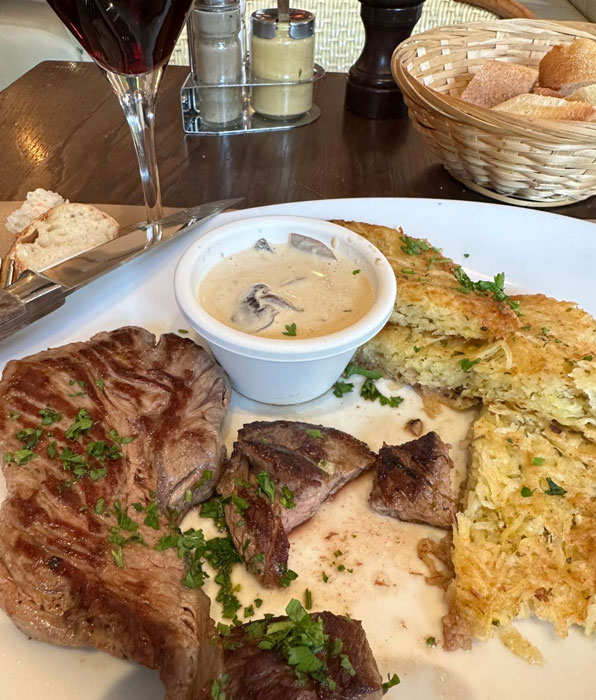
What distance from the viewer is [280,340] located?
2.34m

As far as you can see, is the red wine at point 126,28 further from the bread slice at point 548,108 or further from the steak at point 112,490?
the bread slice at point 548,108

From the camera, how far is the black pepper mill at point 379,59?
4.40m

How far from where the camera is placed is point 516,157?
336cm

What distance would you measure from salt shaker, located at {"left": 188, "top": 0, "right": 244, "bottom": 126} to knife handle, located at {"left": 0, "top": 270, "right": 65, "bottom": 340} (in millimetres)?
2546

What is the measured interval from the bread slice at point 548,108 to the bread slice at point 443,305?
134cm

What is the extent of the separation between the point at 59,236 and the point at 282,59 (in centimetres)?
224

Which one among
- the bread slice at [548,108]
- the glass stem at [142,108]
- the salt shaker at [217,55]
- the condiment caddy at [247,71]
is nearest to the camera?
the glass stem at [142,108]

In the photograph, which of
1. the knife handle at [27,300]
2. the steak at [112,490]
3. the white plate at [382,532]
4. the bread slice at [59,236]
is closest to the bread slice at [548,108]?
the white plate at [382,532]

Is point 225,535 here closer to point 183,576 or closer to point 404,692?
point 183,576

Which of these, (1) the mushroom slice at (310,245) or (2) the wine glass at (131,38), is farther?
(1) the mushroom slice at (310,245)

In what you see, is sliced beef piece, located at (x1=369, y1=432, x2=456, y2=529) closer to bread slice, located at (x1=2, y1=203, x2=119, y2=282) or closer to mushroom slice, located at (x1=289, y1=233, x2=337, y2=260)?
mushroom slice, located at (x1=289, y1=233, x2=337, y2=260)

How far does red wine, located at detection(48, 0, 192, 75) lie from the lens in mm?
2170

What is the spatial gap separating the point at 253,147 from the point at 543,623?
3.77 meters

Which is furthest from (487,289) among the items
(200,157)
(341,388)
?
(200,157)
